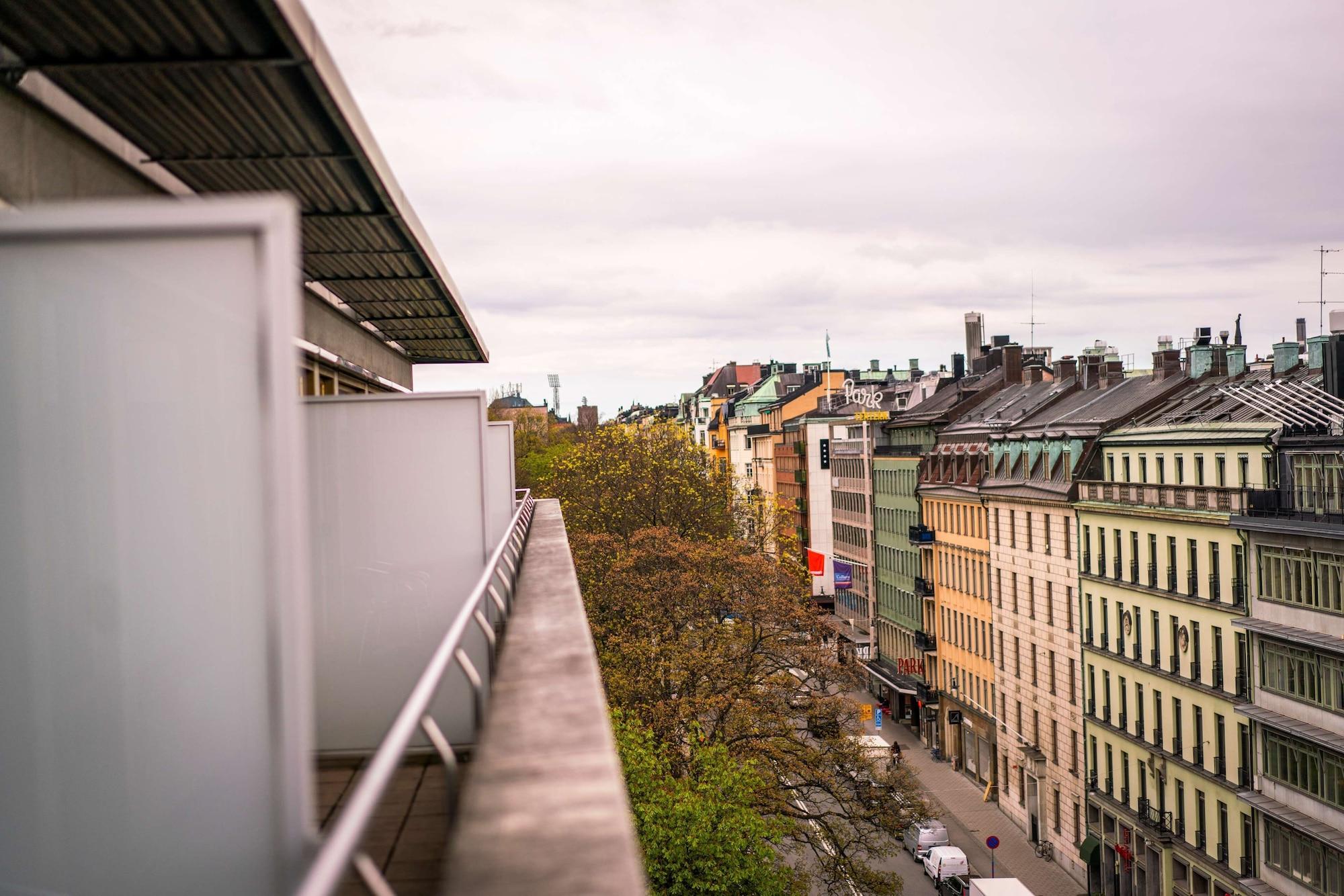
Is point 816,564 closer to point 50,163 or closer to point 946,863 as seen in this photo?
point 946,863

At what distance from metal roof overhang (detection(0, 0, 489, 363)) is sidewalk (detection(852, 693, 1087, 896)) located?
3657cm

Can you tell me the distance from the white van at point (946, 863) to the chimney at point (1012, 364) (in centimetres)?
3892

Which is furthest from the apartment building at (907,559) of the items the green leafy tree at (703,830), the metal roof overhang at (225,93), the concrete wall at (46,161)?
the concrete wall at (46,161)

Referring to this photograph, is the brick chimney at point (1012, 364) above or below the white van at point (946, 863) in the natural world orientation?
above

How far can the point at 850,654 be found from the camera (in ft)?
107

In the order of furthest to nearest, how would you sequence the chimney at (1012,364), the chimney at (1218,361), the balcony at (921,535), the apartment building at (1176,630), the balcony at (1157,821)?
the chimney at (1012,364), the balcony at (921,535), the chimney at (1218,361), the balcony at (1157,821), the apartment building at (1176,630)

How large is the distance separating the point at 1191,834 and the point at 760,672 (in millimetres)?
21204

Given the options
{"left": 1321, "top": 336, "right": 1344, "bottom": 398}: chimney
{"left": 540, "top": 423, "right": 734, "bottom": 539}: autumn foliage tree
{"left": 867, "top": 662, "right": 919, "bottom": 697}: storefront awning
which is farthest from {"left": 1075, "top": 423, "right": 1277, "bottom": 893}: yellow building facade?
{"left": 867, "top": 662, "right": 919, "bottom": 697}: storefront awning

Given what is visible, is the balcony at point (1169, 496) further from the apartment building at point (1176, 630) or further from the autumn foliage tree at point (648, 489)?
the autumn foliage tree at point (648, 489)

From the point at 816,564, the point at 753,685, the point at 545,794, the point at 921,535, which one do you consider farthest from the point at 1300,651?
the point at 816,564

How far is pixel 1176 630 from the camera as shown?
4881cm

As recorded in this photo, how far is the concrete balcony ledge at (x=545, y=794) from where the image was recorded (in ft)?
10.5

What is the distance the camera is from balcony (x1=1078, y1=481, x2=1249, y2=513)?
4441 cm

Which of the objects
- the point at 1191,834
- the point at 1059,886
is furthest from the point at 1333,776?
the point at 1059,886
